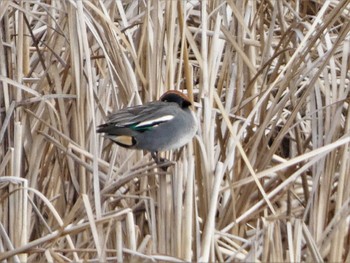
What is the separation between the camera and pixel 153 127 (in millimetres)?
4105

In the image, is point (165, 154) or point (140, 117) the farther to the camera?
point (165, 154)

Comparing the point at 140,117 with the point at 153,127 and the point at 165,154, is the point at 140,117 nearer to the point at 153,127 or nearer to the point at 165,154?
the point at 153,127

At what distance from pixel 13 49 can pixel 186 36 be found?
2.11ft

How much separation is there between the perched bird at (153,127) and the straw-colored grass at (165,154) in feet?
0.19

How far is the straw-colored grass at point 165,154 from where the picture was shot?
3.78m

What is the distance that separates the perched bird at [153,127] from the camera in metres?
4.00

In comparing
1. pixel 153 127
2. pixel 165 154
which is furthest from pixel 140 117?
pixel 165 154

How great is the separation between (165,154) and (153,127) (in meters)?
0.18

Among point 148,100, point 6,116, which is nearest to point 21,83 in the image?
point 6,116

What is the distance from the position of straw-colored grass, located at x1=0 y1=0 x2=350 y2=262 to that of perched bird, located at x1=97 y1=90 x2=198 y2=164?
59 millimetres

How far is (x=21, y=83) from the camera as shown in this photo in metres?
4.35

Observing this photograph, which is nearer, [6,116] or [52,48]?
[6,116]

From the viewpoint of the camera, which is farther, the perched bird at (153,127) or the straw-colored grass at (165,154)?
the perched bird at (153,127)

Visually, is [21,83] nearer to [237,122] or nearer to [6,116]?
[6,116]
